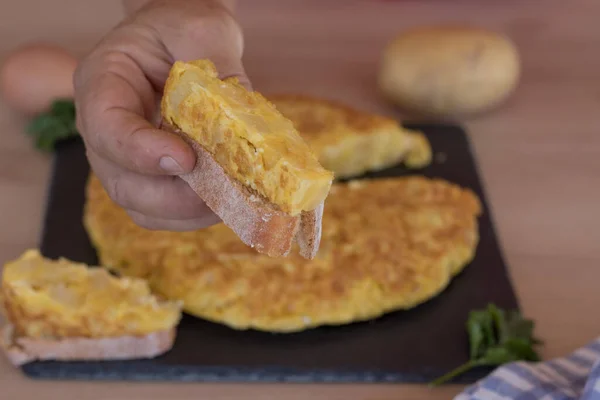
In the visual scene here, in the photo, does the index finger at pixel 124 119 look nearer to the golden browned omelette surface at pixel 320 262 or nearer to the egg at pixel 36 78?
the golden browned omelette surface at pixel 320 262

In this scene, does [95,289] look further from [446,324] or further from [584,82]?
[584,82]

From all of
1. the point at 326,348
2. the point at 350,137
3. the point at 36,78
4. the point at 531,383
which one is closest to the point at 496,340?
the point at 531,383

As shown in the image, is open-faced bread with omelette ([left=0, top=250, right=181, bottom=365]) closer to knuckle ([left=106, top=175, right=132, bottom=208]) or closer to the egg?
knuckle ([left=106, top=175, right=132, bottom=208])

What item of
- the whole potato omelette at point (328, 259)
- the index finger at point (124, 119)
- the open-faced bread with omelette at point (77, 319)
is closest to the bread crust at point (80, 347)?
the open-faced bread with omelette at point (77, 319)

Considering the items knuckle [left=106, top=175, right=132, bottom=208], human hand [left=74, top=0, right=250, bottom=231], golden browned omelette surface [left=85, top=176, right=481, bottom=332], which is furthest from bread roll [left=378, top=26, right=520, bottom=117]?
knuckle [left=106, top=175, right=132, bottom=208]

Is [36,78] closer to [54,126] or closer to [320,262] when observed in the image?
[54,126]

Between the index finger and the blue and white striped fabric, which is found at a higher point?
the index finger

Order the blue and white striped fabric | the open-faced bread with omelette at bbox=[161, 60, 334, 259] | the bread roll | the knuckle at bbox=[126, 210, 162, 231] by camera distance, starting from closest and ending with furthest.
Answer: the open-faced bread with omelette at bbox=[161, 60, 334, 259]
the blue and white striped fabric
the knuckle at bbox=[126, 210, 162, 231]
the bread roll
